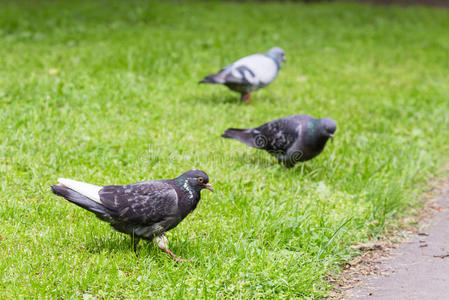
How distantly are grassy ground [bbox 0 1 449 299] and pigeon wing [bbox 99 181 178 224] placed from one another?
13.5 inches

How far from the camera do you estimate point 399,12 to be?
55.8ft

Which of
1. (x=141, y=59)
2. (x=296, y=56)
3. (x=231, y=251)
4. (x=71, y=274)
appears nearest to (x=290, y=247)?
(x=231, y=251)

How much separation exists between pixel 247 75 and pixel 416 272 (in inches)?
162

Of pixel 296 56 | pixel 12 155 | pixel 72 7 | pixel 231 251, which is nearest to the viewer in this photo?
pixel 231 251

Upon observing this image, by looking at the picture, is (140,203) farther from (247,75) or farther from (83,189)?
(247,75)

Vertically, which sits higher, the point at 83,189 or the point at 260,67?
the point at 260,67

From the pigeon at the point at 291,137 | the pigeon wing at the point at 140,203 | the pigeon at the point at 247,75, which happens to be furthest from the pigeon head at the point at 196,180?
the pigeon at the point at 247,75

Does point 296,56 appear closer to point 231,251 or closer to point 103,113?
point 103,113

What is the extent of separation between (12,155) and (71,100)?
1.75 meters

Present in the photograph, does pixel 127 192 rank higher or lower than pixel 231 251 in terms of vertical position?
higher

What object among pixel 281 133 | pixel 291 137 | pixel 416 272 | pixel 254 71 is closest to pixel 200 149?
pixel 281 133

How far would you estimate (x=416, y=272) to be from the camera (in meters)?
4.34

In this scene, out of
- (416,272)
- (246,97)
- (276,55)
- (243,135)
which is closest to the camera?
(416,272)

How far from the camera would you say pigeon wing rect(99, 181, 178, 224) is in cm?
385
